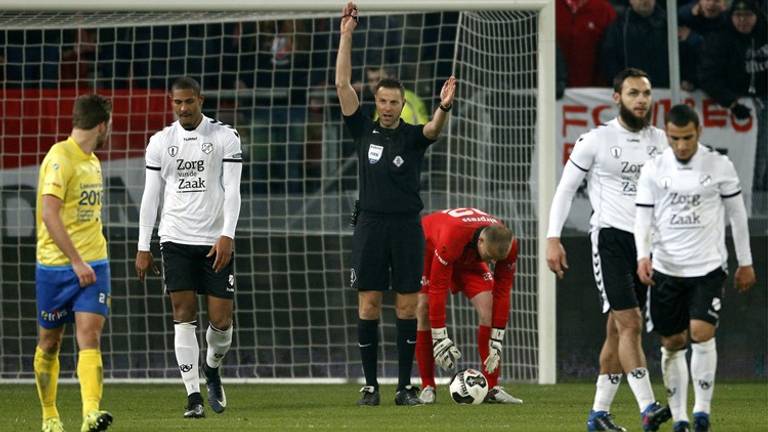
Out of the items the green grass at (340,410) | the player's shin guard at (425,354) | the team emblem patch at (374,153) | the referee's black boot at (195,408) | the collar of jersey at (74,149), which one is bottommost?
the green grass at (340,410)

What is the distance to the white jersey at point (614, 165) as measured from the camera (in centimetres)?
801

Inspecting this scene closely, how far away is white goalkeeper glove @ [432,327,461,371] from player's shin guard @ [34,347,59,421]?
3.22 metres

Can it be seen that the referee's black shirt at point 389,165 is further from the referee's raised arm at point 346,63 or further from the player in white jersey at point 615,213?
the player in white jersey at point 615,213

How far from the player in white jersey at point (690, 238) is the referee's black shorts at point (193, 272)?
2913 mm

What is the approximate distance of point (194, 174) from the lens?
30.5 feet

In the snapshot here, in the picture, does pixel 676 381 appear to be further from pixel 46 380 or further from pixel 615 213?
pixel 46 380

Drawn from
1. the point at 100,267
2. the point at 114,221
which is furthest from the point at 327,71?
the point at 100,267

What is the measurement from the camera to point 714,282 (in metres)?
7.43

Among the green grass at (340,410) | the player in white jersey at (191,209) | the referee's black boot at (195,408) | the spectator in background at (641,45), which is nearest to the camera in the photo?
the green grass at (340,410)

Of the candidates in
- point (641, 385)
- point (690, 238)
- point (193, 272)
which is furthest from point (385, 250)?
point (690, 238)

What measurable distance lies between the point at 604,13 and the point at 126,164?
4.59 m

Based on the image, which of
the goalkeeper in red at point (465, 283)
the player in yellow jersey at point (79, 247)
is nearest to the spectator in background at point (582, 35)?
the goalkeeper in red at point (465, 283)

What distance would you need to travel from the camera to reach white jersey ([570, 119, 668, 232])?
8008mm

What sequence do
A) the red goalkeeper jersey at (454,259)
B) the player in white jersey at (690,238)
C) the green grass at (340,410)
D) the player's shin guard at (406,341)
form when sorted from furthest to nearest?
the red goalkeeper jersey at (454,259)
the player's shin guard at (406,341)
the green grass at (340,410)
the player in white jersey at (690,238)
